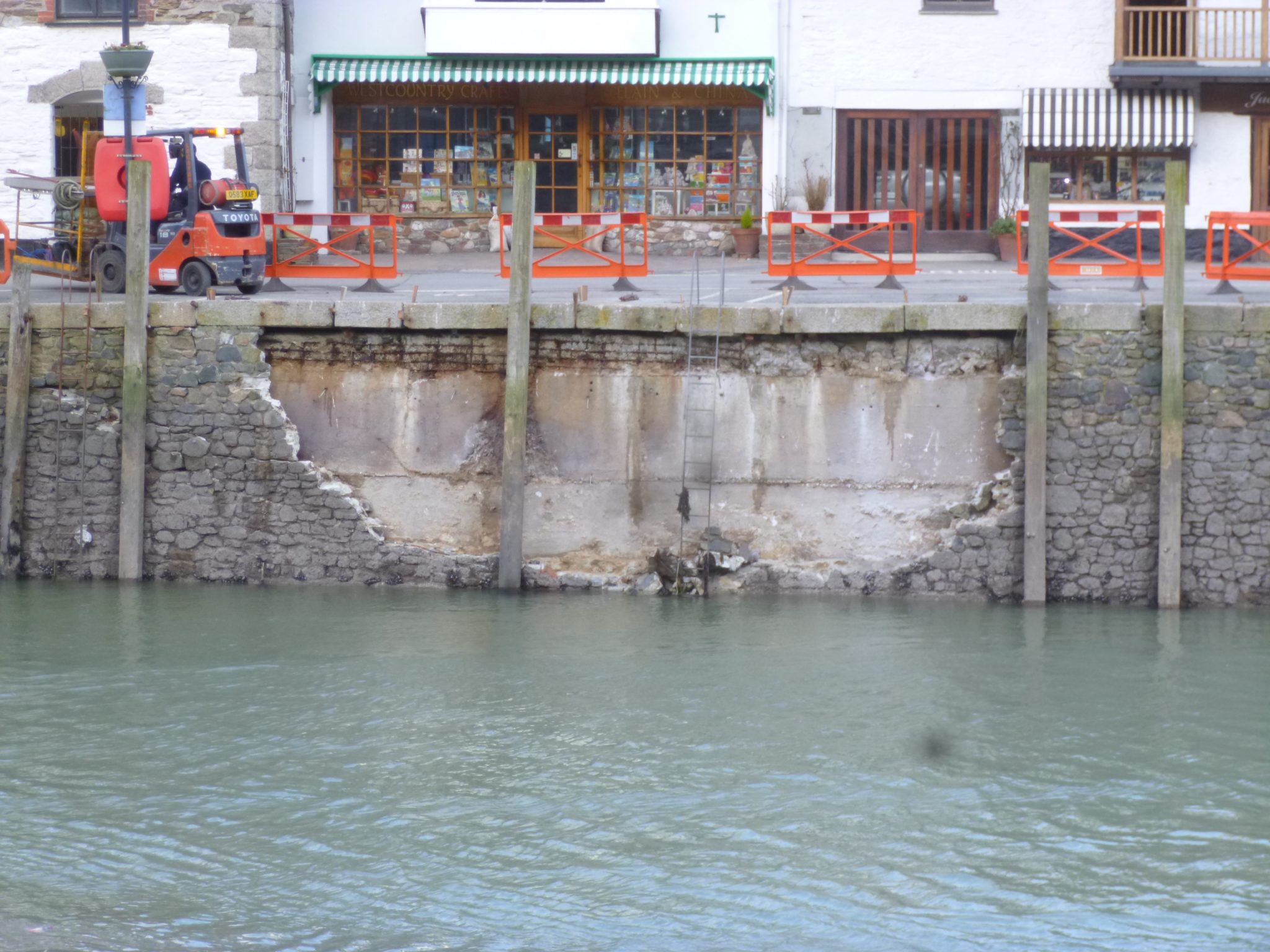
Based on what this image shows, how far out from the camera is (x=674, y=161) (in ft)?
82.9

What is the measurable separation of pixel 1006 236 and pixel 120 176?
11.9 m

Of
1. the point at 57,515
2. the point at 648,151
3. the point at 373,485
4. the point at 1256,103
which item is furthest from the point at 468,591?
the point at 1256,103

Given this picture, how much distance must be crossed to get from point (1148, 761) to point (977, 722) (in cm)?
121

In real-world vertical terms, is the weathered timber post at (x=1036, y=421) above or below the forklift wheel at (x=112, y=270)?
below

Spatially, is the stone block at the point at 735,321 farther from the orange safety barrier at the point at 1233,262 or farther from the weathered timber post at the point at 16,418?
the weathered timber post at the point at 16,418

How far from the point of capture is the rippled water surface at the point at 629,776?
8.02 m

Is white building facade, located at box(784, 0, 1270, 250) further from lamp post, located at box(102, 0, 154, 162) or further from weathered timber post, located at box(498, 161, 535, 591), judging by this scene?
lamp post, located at box(102, 0, 154, 162)

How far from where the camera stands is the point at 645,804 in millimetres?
9461

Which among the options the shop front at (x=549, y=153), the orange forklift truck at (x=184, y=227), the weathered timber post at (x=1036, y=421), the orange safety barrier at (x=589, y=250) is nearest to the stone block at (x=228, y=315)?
the orange forklift truck at (x=184, y=227)

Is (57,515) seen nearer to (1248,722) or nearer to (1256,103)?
(1248,722)

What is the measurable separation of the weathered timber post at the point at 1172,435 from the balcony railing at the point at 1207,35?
35.1 ft

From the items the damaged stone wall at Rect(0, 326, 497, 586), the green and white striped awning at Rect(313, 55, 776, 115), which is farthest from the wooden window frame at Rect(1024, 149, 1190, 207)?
the damaged stone wall at Rect(0, 326, 497, 586)

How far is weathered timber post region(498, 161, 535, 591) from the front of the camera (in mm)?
14648

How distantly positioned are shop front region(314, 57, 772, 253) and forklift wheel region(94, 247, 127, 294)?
304 inches
